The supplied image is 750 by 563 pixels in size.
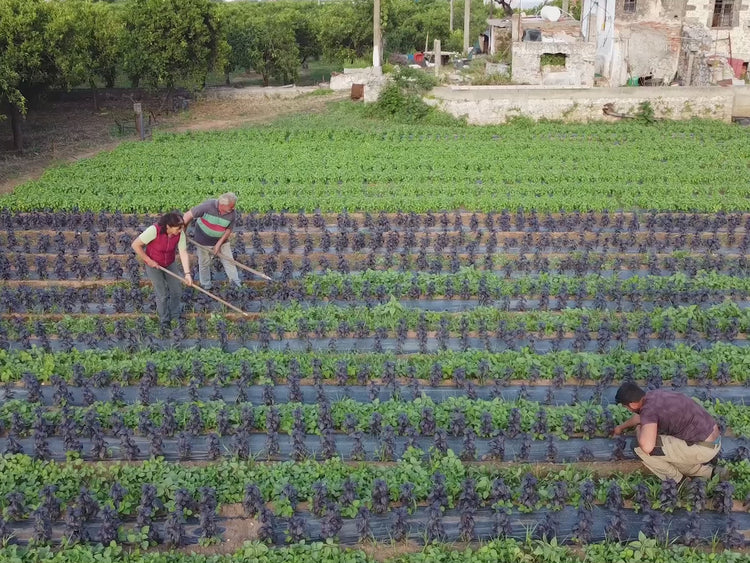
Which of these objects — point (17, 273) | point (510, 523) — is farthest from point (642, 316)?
point (17, 273)

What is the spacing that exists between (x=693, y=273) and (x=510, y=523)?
5.94 meters

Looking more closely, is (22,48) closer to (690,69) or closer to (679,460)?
(679,460)

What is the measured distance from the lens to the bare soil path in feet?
56.5

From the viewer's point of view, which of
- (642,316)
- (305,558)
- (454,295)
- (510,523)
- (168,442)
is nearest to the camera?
(305,558)

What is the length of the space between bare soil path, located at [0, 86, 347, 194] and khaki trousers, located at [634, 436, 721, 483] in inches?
539

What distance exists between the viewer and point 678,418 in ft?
17.7

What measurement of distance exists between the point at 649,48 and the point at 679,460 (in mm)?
21630

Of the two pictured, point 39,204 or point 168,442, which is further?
point 39,204

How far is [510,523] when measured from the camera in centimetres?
538

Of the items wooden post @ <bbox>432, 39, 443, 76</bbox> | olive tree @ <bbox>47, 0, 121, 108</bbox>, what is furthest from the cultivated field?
wooden post @ <bbox>432, 39, 443, 76</bbox>

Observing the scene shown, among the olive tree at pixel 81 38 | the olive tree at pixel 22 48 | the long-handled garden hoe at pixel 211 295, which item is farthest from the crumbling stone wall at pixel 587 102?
the long-handled garden hoe at pixel 211 295

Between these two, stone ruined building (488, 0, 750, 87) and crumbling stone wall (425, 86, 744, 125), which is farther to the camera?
stone ruined building (488, 0, 750, 87)

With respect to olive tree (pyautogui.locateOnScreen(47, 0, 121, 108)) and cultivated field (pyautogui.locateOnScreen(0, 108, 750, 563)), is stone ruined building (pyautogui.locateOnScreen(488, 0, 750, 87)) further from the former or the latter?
olive tree (pyautogui.locateOnScreen(47, 0, 121, 108))

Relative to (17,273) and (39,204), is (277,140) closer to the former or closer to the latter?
(39,204)
